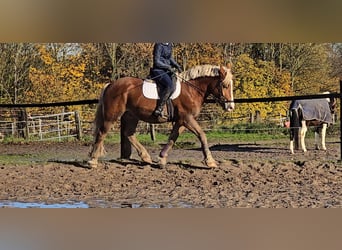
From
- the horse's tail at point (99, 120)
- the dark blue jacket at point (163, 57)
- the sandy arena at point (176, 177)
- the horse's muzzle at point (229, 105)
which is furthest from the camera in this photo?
the horse's tail at point (99, 120)

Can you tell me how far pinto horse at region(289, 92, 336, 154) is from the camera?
5.06 metres

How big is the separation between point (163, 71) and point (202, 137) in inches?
26.6

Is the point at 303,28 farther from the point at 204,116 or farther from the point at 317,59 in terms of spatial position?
the point at 204,116

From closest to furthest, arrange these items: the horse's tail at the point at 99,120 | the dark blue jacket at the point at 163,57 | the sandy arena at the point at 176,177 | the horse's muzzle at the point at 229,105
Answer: the sandy arena at the point at 176,177, the dark blue jacket at the point at 163,57, the horse's muzzle at the point at 229,105, the horse's tail at the point at 99,120

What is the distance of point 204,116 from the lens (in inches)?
200

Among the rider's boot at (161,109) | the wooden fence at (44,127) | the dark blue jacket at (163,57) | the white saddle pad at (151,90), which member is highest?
the dark blue jacket at (163,57)

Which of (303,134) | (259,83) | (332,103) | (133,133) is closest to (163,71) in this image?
(133,133)

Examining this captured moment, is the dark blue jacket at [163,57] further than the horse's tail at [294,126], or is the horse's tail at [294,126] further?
the horse's tail at [294,126]

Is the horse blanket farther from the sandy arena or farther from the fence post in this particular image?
the fence post

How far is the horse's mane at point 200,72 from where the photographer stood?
16.5 feet

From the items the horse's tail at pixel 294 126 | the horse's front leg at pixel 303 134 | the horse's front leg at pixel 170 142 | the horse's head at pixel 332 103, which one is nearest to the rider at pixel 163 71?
the horse's front leg at pixel 170 142

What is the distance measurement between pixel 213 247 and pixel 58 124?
87.4 inches

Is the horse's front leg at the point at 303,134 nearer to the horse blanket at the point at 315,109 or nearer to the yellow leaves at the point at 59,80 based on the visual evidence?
the horse blanket at the point at 315,109

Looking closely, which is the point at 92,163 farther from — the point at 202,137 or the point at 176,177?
the point at 202,137
